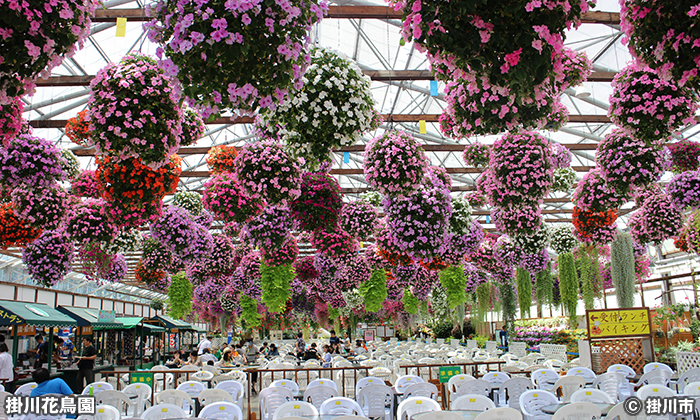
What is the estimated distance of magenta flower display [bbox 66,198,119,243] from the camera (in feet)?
22.8

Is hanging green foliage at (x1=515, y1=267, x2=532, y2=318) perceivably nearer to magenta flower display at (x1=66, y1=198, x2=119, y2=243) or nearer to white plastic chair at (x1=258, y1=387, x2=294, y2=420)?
white plastic chair at (x1=258, y1=387, x2=294, y2=420)

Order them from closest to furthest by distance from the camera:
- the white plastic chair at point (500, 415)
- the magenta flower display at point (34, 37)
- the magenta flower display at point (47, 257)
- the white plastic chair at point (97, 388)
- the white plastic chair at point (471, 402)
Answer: the magenta flower display at point (34, 37) < the white plastic chair at point (500, 415) < the white plastic chair at point (471, 402) < the white plastic chair at point (97, 388) < the magenta flower display at point (47, 257)

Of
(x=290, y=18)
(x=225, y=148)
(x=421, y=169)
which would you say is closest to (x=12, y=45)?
(x=290, y=18)

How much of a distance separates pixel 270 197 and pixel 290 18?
309 cm

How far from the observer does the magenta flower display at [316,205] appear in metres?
6.57

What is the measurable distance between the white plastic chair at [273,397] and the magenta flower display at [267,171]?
2781mm

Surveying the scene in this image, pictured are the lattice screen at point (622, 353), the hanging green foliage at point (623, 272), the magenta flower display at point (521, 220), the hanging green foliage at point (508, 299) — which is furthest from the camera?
the hanging green foliage at point (508, 299)

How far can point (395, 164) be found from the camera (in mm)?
5559

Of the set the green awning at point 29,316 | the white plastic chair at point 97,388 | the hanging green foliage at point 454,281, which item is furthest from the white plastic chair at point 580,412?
the green awning at point 29,316

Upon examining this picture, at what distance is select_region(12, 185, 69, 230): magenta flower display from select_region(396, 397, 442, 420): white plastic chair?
483cm

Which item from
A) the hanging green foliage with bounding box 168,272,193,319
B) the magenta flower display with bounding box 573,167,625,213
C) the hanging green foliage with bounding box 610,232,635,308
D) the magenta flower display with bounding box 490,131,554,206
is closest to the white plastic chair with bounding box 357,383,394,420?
the magenta flower display with bounding box 490,131,554,206

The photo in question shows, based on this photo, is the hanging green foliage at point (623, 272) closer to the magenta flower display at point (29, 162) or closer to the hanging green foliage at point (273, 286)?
the hanging green foliage at point (273, 286)

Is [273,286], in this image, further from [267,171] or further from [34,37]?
[34,37]

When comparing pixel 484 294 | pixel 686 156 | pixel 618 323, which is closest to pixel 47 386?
pixel 686 156
